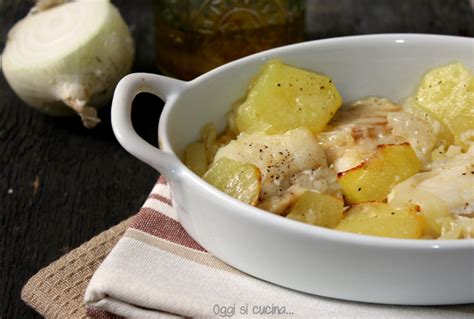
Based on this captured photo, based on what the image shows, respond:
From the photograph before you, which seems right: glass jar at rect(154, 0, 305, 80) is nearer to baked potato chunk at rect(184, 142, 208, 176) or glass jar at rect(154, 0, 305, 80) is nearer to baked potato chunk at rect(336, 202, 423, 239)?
baked potato chunk at rect(184, 142, 208, 176)

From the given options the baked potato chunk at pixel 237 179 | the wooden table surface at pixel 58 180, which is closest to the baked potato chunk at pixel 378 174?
the baked potato chunk at pixel 237 179

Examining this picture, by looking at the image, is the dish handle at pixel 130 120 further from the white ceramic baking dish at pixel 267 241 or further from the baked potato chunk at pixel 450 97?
the baked potato chunk at pixel 450 97

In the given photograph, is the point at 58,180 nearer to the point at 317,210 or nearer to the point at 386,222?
the point at 317,210

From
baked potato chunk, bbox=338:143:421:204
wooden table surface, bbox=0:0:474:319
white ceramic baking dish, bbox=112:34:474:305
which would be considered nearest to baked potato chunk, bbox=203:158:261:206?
white ceramic baking dish, bbox=112:34:474:305

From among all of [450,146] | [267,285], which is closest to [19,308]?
[267,285]

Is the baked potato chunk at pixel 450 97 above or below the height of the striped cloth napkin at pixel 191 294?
above

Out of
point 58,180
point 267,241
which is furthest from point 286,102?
point 58,180
